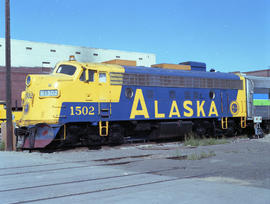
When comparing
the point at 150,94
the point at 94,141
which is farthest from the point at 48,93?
the point at 150,94

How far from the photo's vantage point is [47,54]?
56344 mm

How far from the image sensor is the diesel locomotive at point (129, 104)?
13.9 meters

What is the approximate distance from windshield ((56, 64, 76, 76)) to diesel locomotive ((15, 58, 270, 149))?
46mm

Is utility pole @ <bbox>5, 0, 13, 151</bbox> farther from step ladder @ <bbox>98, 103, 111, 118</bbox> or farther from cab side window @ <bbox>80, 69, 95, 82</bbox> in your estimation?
step ladder @ <bbox>98, 103, 111, 118</bbox>

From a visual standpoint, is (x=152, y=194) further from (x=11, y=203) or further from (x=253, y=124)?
(x=253, y=124)

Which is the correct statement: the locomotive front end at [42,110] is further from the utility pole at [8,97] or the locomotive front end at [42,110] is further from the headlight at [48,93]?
the utility pole at [8,97]

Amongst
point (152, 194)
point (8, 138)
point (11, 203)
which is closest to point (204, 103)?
point (8, 138)

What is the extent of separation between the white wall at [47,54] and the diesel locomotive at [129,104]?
3618cm

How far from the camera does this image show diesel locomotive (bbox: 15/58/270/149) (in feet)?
45.5

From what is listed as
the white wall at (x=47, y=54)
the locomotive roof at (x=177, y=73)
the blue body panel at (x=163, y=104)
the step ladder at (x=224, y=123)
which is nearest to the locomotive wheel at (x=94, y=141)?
the blue body panel at (x=163, y=104)

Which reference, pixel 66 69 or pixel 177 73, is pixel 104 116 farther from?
pixel 177 73

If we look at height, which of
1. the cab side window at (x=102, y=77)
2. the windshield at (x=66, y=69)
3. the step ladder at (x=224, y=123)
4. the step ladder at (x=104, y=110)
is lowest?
the step ladder at (x=224, y=123)

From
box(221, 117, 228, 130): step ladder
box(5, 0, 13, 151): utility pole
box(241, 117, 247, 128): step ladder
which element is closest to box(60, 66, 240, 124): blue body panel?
box(221, 117, 228, 130): step ladder

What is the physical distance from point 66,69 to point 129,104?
3.04m
